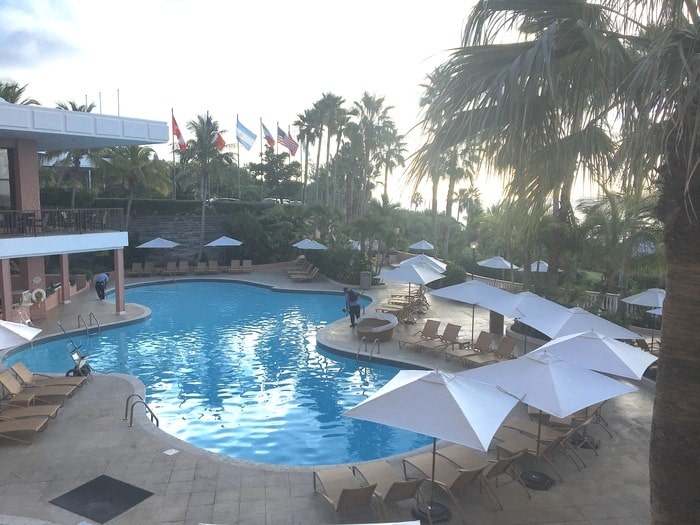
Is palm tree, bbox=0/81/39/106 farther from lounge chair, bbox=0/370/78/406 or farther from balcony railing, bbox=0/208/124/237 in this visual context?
lounge chair, bbox=0/370/78/406

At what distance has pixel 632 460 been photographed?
881 centimetres

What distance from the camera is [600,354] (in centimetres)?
929

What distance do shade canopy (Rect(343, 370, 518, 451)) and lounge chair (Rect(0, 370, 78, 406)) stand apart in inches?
281

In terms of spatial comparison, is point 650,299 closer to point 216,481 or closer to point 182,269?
point 216,481

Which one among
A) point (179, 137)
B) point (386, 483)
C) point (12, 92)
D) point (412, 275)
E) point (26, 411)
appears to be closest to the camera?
point (386, 483)

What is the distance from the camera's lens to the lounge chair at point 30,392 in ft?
34.4

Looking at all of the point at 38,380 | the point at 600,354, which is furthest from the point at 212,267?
the point at 600,354

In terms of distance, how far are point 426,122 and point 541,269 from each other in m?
23.2

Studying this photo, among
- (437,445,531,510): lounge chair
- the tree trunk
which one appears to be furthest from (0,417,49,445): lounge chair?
the tree trunk

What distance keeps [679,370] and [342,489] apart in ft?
15.2

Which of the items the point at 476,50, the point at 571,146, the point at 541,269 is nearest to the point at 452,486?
the point at 571,146

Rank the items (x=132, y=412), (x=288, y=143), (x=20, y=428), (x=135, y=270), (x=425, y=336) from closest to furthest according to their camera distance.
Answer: (x=20, y=428) < (x=132, y=412) < (x=425, y=336) < (x=135, y=270) < (x=288, y=143)

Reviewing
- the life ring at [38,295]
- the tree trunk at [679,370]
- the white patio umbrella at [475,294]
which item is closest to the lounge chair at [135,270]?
the life ring at [38,295]

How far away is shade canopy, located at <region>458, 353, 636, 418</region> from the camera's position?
743 centimetres
